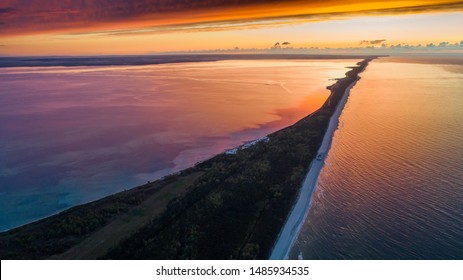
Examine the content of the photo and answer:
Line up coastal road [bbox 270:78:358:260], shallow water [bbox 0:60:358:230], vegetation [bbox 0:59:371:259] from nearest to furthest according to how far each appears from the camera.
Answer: vegetation [bbox 0:59:371:259] → coastal road [bbox 270:78:358:260] → shallow water [bbox 0:60:358:230]

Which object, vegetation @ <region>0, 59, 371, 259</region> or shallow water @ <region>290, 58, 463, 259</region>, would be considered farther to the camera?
shallow water @ <region>290, 58, 463, 259</region>

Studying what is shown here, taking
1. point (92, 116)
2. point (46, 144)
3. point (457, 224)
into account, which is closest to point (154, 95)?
point (92, 116)

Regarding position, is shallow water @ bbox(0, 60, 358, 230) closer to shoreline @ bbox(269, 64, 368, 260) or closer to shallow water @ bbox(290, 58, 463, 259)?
shoreline @ bbox(269, 64, 368, 260)

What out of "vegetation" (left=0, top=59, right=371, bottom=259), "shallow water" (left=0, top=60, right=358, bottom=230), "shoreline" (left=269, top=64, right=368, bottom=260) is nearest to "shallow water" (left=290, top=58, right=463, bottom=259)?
"shoreline" (left=269, top=64, right=368, bottom=260)

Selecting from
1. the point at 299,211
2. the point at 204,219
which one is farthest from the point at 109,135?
the point at 299,211

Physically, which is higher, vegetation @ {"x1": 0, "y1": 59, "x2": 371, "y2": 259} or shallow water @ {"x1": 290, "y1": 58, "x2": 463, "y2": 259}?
vegetation @ {"x1": 0, "y1": 59, "x2": 371, "y2": 259}

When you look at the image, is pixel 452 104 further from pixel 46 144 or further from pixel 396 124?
pixel 46 144
